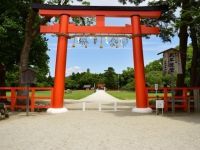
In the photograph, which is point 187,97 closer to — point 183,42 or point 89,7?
point 183,42

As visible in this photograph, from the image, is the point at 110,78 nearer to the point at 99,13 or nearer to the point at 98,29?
the point at 99,13

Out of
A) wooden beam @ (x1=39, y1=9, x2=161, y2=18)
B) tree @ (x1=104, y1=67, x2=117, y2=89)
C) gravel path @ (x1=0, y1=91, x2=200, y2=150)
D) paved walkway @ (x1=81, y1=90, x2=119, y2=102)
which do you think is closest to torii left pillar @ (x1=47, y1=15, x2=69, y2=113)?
wooden beam @ (x1=39, y1=9, x2=161, y2=18)

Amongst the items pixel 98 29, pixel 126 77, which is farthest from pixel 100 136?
pixel 126 77

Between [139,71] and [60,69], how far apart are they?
13.8ft

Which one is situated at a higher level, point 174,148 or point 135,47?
point 135,47

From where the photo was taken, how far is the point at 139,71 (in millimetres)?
20375

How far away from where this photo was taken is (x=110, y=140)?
10.2m

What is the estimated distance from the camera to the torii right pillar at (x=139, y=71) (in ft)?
65.8

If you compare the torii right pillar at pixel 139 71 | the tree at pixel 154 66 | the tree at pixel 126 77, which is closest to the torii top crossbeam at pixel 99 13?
the torii right pillar at pixel 139 71

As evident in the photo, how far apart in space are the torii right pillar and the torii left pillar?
3.72m

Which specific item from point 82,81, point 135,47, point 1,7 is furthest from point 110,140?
point 82,81

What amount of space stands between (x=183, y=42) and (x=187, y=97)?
4.87 m

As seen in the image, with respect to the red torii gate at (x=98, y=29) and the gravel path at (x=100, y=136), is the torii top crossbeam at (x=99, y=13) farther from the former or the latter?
the gravel path at (x=100, y=136)

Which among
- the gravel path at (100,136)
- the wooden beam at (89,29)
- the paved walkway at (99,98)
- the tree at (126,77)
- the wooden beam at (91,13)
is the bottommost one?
the gravel path at (100,136)
